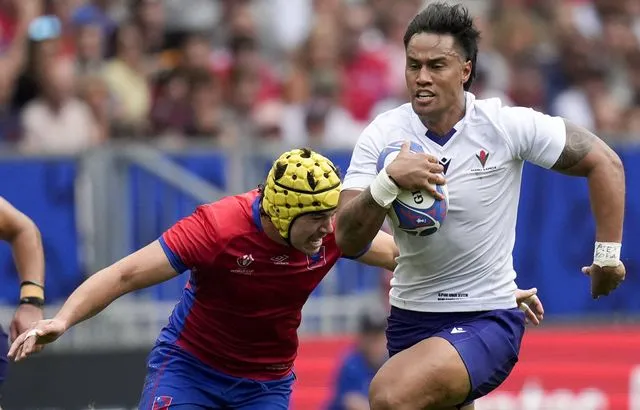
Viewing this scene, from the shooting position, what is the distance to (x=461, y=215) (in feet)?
24.0

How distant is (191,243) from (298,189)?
24.6 inches

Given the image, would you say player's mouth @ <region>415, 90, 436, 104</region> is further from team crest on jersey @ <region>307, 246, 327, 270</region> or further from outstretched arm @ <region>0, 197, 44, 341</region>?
outstretched arm @ <region>0, 197, 44, 341</region>

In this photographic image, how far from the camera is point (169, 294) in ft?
39.7

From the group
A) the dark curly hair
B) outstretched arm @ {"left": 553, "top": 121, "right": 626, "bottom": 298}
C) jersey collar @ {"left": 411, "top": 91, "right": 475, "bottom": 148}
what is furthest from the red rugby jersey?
outstretched arm @ {"left": 553, "top": 121, "right": 626, "bottom": 298}

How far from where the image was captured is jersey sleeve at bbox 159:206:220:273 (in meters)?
7.46

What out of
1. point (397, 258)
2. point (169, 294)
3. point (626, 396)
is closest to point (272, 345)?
point (397, 258)

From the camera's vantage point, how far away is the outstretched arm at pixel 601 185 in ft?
24.1

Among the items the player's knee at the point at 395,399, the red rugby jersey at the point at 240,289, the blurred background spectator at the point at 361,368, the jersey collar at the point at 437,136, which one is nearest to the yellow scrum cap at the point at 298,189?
the red rugby jersey at the point at 240,289

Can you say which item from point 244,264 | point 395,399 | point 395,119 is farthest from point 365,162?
point 395,399

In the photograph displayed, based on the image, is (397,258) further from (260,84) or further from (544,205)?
(260,84)

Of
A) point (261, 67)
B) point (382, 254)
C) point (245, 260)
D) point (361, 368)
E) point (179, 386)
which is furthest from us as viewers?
point (261, 67)

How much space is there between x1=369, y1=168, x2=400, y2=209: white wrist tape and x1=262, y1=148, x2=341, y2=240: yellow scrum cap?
22.6 inches

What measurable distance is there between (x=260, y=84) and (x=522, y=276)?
3.23m

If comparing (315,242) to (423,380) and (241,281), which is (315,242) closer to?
(241,281)
